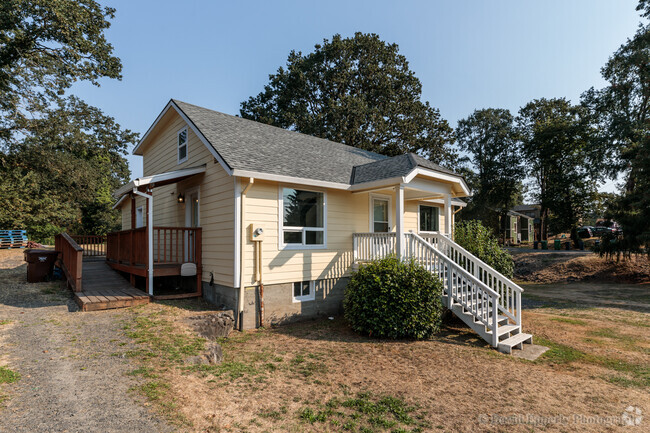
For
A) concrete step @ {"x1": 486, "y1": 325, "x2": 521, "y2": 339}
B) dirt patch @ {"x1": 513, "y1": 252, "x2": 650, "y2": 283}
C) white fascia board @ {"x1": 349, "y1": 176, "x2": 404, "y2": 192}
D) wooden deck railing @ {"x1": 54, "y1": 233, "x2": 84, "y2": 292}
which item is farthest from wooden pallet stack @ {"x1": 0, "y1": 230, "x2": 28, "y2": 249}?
dirt patch @ {"x1": 513, "y1": 252, "x2": 650, "y2": 283}

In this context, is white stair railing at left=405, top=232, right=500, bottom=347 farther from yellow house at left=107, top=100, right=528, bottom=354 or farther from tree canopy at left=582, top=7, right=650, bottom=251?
tree canopy at left=582, top=7, right=650, bottom=251

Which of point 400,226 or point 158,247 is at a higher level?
point 400,226

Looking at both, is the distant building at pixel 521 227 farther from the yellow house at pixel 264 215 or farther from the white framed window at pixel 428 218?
the yellow house at pixel 264 215

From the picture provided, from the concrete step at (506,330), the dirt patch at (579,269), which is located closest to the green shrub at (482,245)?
the concrete step at (506,330)

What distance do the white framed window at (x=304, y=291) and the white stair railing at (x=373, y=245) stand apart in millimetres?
1526

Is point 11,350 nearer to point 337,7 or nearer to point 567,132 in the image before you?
point 337,7

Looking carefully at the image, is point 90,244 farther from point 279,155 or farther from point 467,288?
point 467,288

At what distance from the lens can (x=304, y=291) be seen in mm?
9016

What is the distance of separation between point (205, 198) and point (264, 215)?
1988 mm

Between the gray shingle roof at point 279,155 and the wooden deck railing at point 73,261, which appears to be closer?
the wooden deck railing at point 73,261

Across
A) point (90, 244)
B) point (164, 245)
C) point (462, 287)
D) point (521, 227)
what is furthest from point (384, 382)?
point (521, 227)

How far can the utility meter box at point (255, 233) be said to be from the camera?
7.71 metres

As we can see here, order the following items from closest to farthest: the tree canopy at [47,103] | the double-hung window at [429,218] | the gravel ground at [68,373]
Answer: the gravel ground at [68,373] < the double-hung window at [429,218] < the tree canopy at [47,103]

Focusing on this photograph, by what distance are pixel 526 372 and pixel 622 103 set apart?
2829 centimetres
